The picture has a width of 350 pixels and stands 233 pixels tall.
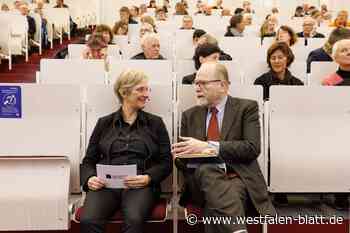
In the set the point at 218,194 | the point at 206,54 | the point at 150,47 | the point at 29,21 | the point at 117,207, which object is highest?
the point at 29,21

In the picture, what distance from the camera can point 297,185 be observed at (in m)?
3.48

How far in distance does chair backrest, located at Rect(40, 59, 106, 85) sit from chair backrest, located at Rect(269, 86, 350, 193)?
5.63 ft

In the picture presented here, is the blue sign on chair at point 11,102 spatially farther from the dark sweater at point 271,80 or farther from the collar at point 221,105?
the dark sweater at point 271,80

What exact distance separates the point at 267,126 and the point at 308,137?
26 centimetres

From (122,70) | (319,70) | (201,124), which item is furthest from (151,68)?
(201,124)

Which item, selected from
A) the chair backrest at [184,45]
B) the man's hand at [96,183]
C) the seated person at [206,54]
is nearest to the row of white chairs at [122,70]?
the seated person at [206,54]

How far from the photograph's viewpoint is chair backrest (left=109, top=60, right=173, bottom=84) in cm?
467

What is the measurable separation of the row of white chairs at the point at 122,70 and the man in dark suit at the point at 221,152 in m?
1.42

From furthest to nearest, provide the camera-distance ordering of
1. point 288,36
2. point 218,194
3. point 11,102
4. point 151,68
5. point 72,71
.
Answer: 1. point 288,36
2. point 151,68
3. point 72,71
4. point 11,102
5. point 218,194

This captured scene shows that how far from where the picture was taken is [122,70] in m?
4.61

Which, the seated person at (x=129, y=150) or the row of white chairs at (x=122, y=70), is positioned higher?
the row of white chairs at (x=122, y=70)

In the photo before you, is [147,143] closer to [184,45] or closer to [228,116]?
[228,116]

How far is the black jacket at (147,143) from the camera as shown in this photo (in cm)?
326

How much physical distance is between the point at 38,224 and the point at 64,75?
1808 millimetres
